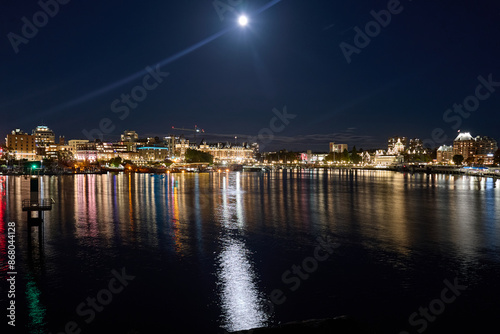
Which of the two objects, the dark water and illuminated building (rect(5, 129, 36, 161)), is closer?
the dark water

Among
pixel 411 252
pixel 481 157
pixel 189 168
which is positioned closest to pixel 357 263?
pixel 411 252

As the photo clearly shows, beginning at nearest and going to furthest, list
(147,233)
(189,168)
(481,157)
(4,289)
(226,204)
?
1. (4,289)
2. (147,233)
3. (226,204)
4. (189,168)
5. (481,157)

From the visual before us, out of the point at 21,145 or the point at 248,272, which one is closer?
the point at 248,272

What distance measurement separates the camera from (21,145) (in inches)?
6314

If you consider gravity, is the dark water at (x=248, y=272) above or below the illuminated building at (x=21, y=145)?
below

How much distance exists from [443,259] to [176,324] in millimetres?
10901

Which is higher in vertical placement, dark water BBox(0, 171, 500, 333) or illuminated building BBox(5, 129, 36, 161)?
illuminated building BBox(5, 129, 36, 161)

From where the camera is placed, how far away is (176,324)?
9.51m

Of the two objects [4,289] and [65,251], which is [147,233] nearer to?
[65,251]

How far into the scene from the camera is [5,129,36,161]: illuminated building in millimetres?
157875

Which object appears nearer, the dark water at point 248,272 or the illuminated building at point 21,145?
the dark water at point 248,272

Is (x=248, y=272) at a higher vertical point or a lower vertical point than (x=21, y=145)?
lower

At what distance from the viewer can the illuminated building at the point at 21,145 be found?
518 ft

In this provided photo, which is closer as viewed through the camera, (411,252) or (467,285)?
(467,285)
